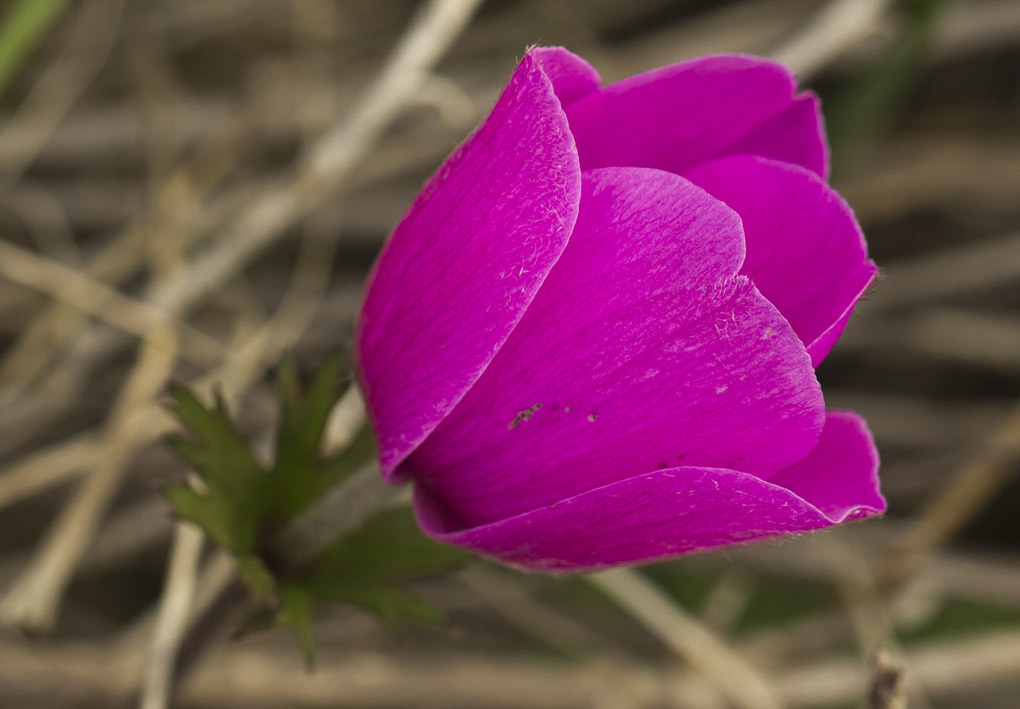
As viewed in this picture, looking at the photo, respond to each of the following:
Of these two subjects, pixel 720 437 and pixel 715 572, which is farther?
pixel 715 572

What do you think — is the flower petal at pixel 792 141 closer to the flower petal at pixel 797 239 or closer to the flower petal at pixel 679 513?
the flower petal at pixel 797 239

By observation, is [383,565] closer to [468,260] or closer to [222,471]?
[222,471]

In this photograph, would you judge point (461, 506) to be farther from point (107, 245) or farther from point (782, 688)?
point (107, 245)

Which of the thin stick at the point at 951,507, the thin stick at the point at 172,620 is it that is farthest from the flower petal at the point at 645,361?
the thin stick at the point at 951,507

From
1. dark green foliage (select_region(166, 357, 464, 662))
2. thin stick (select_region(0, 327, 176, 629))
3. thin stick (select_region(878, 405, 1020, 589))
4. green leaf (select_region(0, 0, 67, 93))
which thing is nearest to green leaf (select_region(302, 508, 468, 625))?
dark green foliage (select_region(166, 357, 464, 662))

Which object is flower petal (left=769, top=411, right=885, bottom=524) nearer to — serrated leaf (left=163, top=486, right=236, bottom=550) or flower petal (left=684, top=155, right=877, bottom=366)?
flower petal (left=684, top=155, right=877, bottom=366)

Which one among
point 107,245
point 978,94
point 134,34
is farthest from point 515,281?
point 978,94
